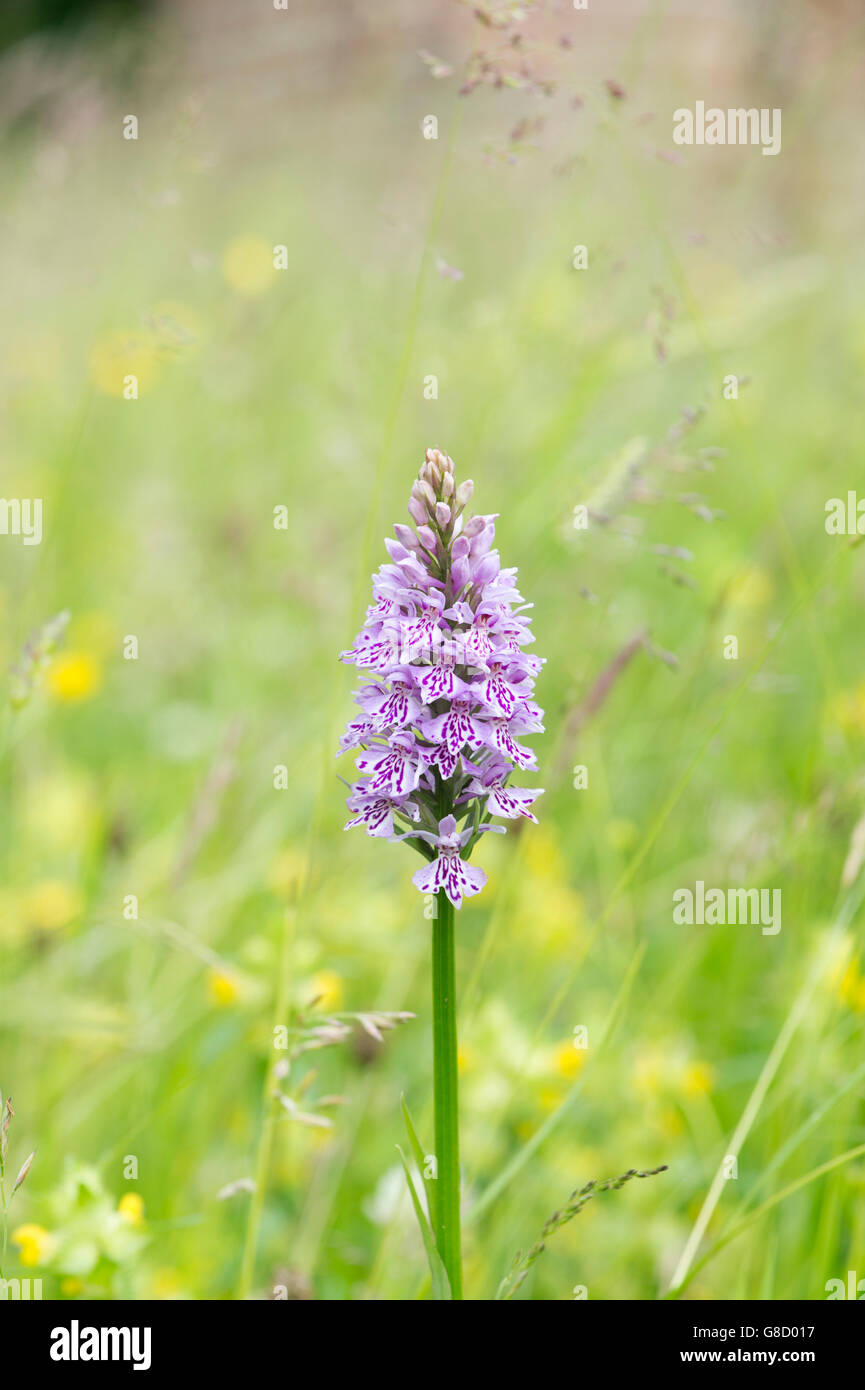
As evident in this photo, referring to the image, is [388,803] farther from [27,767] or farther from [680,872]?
[27,767]

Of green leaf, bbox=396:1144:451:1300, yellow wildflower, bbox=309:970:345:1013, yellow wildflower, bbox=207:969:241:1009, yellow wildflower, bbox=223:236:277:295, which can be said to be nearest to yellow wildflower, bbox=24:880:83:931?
yellow wildflower, bbox=207:969:241:1009

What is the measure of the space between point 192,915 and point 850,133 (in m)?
6.25

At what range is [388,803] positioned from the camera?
4.55ft

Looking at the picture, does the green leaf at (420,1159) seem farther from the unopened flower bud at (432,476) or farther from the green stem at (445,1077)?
the unopened flower bud at (432,476)

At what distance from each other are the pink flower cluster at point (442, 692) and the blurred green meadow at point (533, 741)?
1.90 ft

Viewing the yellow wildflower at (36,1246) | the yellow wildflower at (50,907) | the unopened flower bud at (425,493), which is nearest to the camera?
the unopened flower bud at (425,493)

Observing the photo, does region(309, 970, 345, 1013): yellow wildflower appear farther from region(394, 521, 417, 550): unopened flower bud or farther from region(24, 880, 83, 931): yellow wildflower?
region(394, 521, 417, 550): unopened flower bud

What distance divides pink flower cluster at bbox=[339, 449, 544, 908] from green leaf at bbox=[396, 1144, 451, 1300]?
0.33 meters

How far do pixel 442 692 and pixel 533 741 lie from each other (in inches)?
105

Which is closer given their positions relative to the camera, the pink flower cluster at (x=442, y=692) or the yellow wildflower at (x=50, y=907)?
the pink flower cluster at (x=442, y=692)

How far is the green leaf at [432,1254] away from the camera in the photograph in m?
1.28

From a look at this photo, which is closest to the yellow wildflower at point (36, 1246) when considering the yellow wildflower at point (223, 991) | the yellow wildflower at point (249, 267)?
the yellow wildflower at point (223, 991)

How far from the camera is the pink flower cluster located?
1315mm
